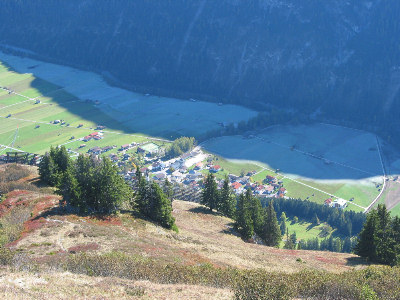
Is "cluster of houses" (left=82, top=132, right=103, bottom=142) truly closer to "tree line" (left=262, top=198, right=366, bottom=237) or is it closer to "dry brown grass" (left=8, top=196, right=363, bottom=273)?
"tree line" (left=262, top=198, right=366, bottom=237)

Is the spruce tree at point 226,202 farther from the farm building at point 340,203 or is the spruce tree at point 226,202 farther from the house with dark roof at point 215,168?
the house with dark roof at point 215,168

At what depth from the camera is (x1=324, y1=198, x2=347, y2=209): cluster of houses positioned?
14000 cm

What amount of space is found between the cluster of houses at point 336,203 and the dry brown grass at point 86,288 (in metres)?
108

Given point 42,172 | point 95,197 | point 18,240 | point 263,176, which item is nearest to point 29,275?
point 18,240

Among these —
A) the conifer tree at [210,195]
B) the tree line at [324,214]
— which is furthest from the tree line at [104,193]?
the tree line at [324,214]

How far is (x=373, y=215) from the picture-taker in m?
69.2

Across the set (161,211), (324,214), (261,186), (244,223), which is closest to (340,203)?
(324,214)

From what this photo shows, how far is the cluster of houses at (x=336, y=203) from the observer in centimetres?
14000

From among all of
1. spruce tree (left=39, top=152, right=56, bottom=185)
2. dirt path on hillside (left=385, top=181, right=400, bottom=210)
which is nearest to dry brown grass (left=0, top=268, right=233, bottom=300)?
spruce tree (left=39, top=152, right=56, bottom=185)

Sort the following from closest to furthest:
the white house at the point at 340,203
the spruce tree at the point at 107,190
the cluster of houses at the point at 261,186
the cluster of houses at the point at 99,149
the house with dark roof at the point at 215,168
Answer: the spruce tree at the point at 107,190
the white house at the point at 340,203
the cluster of houses at the point at 261,186
the house with dark roof at the point at 215,168
the cluster of houses at the point at 99,149

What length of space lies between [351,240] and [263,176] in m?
45.5

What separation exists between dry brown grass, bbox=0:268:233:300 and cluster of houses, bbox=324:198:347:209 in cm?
10824

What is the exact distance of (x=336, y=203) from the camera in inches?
5571

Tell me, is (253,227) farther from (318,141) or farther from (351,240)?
(318,141)
